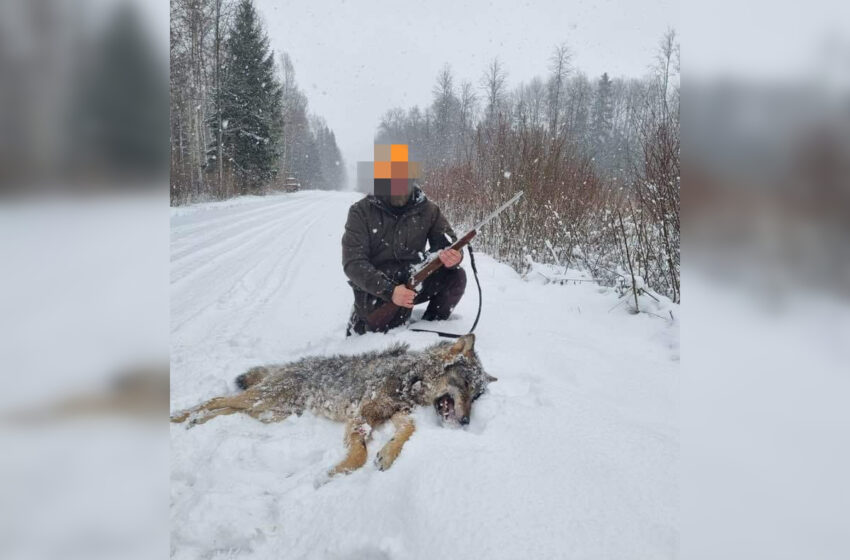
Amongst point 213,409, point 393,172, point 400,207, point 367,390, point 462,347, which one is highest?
point 393,172

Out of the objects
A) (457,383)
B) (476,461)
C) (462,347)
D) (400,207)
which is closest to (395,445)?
(476,461)

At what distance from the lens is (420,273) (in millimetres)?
3607

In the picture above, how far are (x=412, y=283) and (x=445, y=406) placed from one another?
1.26 meters

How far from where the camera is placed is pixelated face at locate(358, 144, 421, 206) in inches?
134

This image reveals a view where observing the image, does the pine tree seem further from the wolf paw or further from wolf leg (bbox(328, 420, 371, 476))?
the wolf paw

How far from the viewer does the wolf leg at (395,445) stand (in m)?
2.00

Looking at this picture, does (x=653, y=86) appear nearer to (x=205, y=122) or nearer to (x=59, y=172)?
(x=59, y=172)

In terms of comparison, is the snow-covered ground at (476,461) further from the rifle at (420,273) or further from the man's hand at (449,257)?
the man's hand at (449,257)

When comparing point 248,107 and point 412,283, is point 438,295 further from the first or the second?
point 248,107

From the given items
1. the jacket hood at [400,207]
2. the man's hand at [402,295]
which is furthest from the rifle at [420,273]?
the jacket hood at [400,207]

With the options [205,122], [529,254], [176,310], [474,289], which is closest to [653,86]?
[474,289]

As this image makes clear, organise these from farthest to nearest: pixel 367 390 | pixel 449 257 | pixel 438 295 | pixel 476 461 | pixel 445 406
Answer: pixel 438 295, pixel 449 257, pixel 367 390, pixel 445 406, pixel 476 461

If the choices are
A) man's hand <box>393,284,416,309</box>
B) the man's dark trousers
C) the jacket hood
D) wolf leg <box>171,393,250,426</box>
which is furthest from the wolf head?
the jacket hood

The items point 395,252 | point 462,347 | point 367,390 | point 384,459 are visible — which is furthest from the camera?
point 395,252
